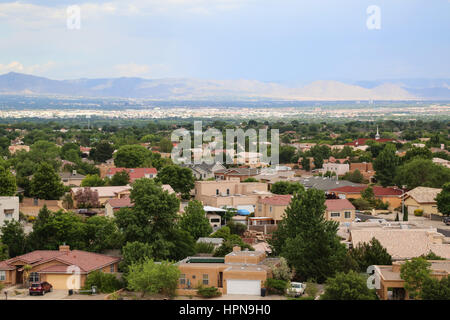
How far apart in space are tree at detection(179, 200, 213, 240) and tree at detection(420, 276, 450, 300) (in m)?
12.9

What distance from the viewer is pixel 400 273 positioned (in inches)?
891

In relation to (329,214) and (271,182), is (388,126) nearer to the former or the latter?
(271,182)

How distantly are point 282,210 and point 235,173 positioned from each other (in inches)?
731

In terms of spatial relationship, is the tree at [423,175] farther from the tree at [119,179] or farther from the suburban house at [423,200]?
the tree at [119,179]

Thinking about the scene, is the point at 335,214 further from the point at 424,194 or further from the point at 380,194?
the point at 380,194

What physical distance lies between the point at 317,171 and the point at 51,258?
150ft

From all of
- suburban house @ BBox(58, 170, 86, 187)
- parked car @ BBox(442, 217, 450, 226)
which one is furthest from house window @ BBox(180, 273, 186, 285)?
suburban house @ BBox(58, 170, 86, 187)

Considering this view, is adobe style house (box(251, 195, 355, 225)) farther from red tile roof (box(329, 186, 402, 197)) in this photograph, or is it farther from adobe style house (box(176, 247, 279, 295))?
adobe style house (box(176, 247, 279, 295))

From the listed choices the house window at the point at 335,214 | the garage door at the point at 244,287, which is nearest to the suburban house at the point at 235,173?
the house window at the point at 335,214

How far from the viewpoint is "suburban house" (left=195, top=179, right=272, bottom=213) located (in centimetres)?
4300

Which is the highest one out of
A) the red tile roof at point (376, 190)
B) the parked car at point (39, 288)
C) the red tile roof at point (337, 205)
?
the red tile roof at point (337, 205)

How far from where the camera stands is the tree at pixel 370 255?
26.1 m

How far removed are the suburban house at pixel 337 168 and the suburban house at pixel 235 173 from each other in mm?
9575

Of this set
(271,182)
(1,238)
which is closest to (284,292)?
(1,238)
